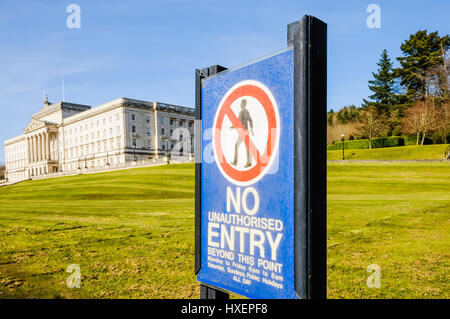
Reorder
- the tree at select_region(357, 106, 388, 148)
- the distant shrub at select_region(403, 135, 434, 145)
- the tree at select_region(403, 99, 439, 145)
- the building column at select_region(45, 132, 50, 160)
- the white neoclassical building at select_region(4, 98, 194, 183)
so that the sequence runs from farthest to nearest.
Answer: the building column at select_region(45, 132, 50, 160) → the white neoclassical building at select_region(4, 98, 194, 183) → the tree at select_region(357, 106, 388, 148) → the distant shrub at select_region(403, 135, 434, 145) → the tree at select_region(403, 99, 439, 145)

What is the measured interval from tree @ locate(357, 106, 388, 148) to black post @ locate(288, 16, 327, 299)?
64.9 metres

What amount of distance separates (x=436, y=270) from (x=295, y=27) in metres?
4.84

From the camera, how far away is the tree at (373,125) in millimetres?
63344

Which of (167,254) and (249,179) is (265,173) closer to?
(249,179)

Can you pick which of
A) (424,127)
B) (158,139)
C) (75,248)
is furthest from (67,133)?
(75,248)

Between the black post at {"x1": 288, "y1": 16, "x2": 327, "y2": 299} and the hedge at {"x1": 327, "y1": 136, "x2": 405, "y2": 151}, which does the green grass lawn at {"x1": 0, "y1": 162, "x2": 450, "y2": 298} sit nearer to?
the black post at {"x1": 288, "y1": 16, "x2": 327, "y2": 299}

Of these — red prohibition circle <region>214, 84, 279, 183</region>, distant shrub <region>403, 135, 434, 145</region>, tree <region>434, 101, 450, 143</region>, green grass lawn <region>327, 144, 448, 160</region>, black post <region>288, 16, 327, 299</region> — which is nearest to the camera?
black post <region>288, 16, 327, 299</region>

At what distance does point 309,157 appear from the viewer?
270 cm

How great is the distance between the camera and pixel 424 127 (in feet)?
185

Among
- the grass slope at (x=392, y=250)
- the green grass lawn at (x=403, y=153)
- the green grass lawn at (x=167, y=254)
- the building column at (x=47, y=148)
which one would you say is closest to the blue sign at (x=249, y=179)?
the green grass lawn at (x=167, y=254)

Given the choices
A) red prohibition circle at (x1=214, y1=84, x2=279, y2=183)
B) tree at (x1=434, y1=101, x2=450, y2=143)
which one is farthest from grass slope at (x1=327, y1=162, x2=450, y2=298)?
tree at (x1=434, y1=101, x2=450, y2=143)

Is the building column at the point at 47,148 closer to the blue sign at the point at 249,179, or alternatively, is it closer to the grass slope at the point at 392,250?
the grass slope at the point at 392,250

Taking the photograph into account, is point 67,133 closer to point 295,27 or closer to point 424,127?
point 424,127

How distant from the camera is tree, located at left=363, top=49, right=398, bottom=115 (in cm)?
7056
